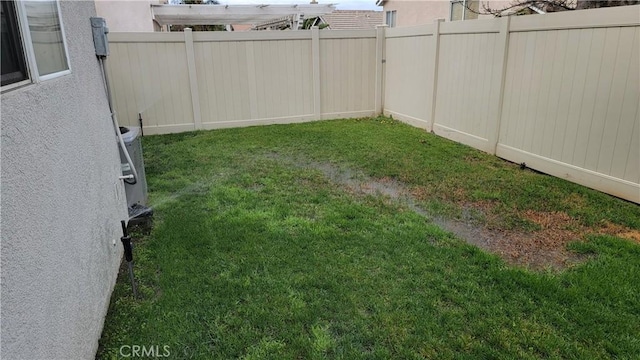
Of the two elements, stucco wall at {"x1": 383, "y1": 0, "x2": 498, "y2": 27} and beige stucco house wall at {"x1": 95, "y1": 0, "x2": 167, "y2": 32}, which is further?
stucco wall at {"x1": 383, "y1": 0, "x2": 498, "y2": 27}

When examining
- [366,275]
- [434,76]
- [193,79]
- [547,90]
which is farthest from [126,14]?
[366,275]

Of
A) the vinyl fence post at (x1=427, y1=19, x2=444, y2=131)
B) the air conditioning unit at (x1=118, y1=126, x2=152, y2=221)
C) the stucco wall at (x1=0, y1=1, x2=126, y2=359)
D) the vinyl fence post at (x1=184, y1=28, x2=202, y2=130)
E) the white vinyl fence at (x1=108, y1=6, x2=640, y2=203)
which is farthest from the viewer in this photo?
the vinyl fence post at (x1=184, y1=28, x2=202, y2=130)

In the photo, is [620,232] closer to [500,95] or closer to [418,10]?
[500,95]

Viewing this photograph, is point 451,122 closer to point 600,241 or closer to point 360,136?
point 360,136

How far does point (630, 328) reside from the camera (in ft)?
8.02

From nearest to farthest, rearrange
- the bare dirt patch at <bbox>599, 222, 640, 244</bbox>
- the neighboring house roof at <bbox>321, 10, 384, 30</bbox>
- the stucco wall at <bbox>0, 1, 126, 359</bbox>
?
1. the stucco wall at <bbox>0, 1, 126, 359</bbox>
2. the bare dirt patch at <bbox>599, 222, 640, 244</bbox>
3. the neighboring house roof at <bbox>321, 10, 384, 30</bbox>

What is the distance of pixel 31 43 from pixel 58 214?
0.79 m

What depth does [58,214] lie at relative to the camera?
1.91 m

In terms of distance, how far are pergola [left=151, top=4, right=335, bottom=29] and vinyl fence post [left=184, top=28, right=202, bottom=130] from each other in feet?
13.2

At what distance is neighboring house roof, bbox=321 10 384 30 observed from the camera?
21141mm

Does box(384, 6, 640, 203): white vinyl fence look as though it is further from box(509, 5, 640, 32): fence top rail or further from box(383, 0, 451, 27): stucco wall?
box(383, 0, 451, 27): stucco wall

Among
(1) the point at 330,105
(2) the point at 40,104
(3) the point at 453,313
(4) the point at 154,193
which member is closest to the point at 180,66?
(1) the point at 330,105

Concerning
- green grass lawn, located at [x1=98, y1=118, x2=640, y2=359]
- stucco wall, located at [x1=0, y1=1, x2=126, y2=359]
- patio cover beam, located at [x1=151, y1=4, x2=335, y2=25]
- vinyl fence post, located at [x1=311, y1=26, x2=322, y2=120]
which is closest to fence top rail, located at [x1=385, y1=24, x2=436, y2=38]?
vinyl fence post, located at [x1=311, y1=26, x2=322, y2=120]

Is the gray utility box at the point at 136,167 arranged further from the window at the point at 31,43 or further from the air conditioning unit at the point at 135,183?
the window at the point at 31,43
